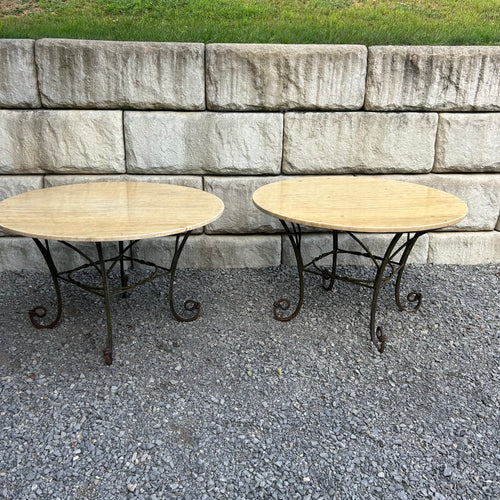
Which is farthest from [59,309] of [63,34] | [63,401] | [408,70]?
[408,70]

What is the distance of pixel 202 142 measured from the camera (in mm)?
3158

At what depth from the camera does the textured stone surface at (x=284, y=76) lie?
9.88ft

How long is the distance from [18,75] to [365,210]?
A: 90.1 inches

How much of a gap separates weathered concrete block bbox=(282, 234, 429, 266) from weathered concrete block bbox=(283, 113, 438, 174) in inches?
19.2

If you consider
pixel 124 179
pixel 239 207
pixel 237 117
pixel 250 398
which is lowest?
pixel 250 398

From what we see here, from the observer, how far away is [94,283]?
325cm

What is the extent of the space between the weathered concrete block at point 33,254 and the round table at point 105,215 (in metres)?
0.57

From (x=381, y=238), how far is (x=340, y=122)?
3.02ft

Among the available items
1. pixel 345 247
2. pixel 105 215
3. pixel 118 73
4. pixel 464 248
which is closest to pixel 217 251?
pixel 345 247

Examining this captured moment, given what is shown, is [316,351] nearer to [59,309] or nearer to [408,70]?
[59,309]

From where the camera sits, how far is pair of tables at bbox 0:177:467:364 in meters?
2.17

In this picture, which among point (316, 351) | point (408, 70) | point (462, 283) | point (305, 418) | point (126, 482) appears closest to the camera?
point (126, 482)

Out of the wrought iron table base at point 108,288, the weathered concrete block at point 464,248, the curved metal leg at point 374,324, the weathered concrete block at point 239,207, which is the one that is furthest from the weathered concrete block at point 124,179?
the weathered concrete block at point 464,248

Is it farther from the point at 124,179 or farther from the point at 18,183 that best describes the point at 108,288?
the point at 18,183
